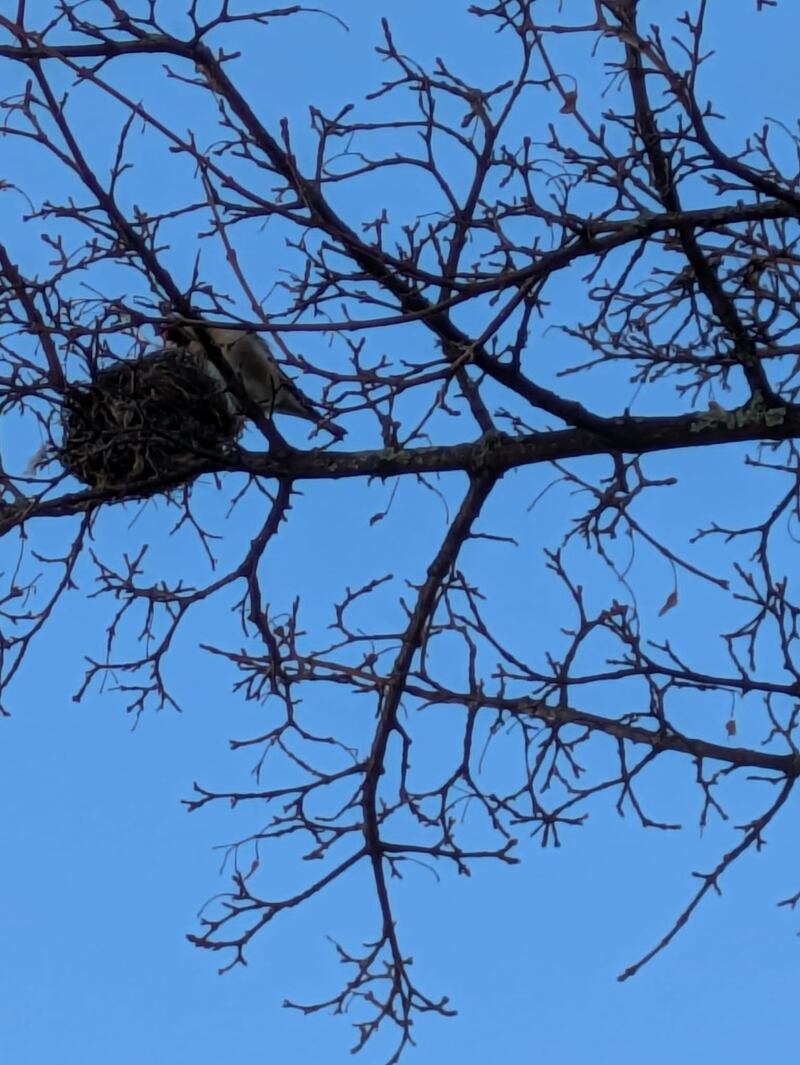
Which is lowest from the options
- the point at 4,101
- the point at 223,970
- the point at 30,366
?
the point at 223,970

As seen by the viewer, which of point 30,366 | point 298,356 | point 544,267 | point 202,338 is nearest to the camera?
point 544,267

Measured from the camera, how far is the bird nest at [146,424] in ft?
15.4

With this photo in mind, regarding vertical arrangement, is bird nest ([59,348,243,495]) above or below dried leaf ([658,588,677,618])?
above

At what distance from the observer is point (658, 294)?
4.50 meters

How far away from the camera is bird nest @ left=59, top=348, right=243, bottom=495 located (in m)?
4.71

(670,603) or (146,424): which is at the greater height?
(146,424)

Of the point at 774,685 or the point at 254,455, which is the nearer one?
the point at 774,685

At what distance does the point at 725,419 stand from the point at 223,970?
2.39 meters

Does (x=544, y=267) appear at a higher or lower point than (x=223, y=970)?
higher

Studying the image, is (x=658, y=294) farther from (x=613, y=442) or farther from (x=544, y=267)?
(x=544, y=267)

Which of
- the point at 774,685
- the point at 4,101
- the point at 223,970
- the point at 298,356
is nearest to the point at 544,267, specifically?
the point at 298,356

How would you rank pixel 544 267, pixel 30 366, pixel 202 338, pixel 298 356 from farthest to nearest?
pixel 30 366 → pixel 202 338 → pixel 298 356 → pixel 544 267

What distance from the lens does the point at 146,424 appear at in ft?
15.3

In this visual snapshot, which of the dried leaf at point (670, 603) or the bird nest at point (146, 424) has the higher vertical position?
the bird nest at point (146, 424)
